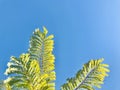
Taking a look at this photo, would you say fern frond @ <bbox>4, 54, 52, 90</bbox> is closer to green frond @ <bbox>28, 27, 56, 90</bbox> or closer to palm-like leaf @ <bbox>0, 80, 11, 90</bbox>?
palm-like leaf @ <bbox>0, 80, 11, 90</bbox>

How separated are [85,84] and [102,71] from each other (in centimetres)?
77

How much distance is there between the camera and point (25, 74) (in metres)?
12.5

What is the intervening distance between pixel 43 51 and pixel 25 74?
2.86 meters

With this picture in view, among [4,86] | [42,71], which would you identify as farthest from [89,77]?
[4,86]

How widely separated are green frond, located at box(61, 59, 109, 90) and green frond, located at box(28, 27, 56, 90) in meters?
1.10

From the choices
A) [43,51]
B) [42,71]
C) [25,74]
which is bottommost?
[25,74]

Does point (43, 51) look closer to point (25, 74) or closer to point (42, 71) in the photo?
point (42, 71)

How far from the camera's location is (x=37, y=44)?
15414 mm

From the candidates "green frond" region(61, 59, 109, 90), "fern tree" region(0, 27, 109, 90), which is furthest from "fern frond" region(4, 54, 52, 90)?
"green frond" region(61, 59, 109, 90)

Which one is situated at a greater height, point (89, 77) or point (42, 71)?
point (42, 71)

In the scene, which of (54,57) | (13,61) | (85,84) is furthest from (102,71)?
(13,61)

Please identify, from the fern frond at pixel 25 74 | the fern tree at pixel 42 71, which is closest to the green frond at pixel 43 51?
the fern tree at pixel 42 71

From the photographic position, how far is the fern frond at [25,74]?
1245 centimetres

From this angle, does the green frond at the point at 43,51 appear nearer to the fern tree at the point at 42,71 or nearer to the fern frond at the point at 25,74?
the fern tree at the point at 42,71
